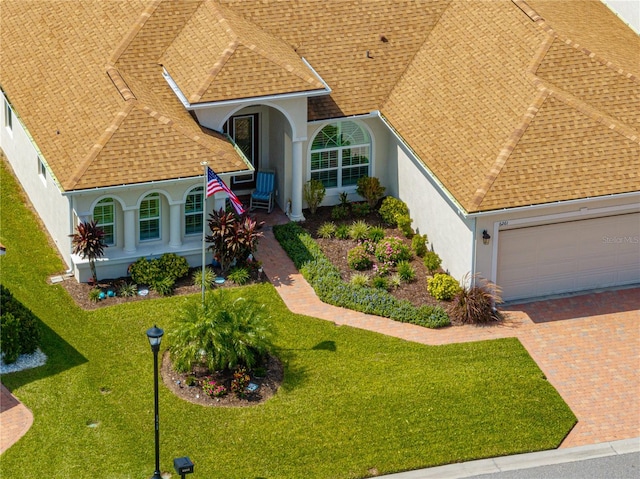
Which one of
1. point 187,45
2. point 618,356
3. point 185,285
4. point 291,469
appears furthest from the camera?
point 187,45

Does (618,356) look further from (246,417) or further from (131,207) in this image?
(131,207)

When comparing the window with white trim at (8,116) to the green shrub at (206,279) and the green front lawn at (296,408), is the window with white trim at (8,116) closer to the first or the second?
the green front lawn at (296,408)

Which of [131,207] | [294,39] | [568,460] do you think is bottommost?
[568,460]

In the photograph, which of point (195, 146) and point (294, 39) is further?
point (294, 39)

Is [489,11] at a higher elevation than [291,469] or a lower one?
higher

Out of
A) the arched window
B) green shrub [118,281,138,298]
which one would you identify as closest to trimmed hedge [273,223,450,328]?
the arched window

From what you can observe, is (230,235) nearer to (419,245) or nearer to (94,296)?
(94,296)

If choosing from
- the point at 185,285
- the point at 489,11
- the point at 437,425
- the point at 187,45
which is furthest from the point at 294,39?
the point at 437,425
